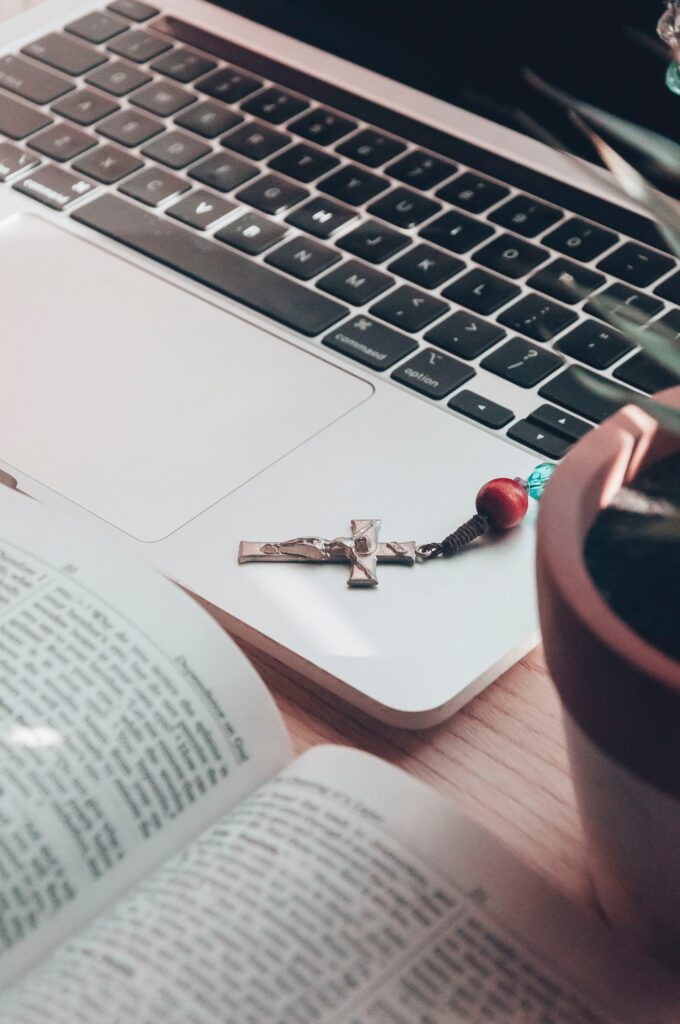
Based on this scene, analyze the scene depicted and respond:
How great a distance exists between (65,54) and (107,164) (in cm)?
14

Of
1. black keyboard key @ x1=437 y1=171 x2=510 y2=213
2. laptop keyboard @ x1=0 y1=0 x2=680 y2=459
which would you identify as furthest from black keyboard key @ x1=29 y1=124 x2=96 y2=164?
black keyboard key @ x1=437 y1=171 x2=510 y2=213

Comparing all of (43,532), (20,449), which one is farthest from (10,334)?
(43,532)

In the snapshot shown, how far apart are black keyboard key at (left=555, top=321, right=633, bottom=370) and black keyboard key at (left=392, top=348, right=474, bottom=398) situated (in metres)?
0.05

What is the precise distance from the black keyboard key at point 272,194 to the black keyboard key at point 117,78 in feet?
0.47

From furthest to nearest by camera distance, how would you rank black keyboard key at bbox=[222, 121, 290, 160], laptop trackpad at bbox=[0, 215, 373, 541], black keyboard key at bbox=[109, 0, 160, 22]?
black keyboard key at bbox=[109, 0, 160, 22], black keyboard key at bbox=[222, 121, 290, 160], laptop trackpad at bbox=[0, 215, 373, 541]

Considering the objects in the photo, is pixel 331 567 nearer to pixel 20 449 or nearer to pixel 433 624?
pixel 433 624

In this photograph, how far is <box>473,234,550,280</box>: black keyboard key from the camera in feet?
2.15

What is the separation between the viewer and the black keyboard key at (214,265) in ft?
2.08

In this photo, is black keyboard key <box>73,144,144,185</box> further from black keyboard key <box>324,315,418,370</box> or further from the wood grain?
the wood grain

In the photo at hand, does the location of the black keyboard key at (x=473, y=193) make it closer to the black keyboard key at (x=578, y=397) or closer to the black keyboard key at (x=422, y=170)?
the black keyboard key at (x=422, y=170)

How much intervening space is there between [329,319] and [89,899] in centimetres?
33

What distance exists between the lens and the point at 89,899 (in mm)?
392

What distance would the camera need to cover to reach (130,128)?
2.52ft

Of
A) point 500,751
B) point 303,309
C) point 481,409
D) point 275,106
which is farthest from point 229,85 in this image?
point 500,751
